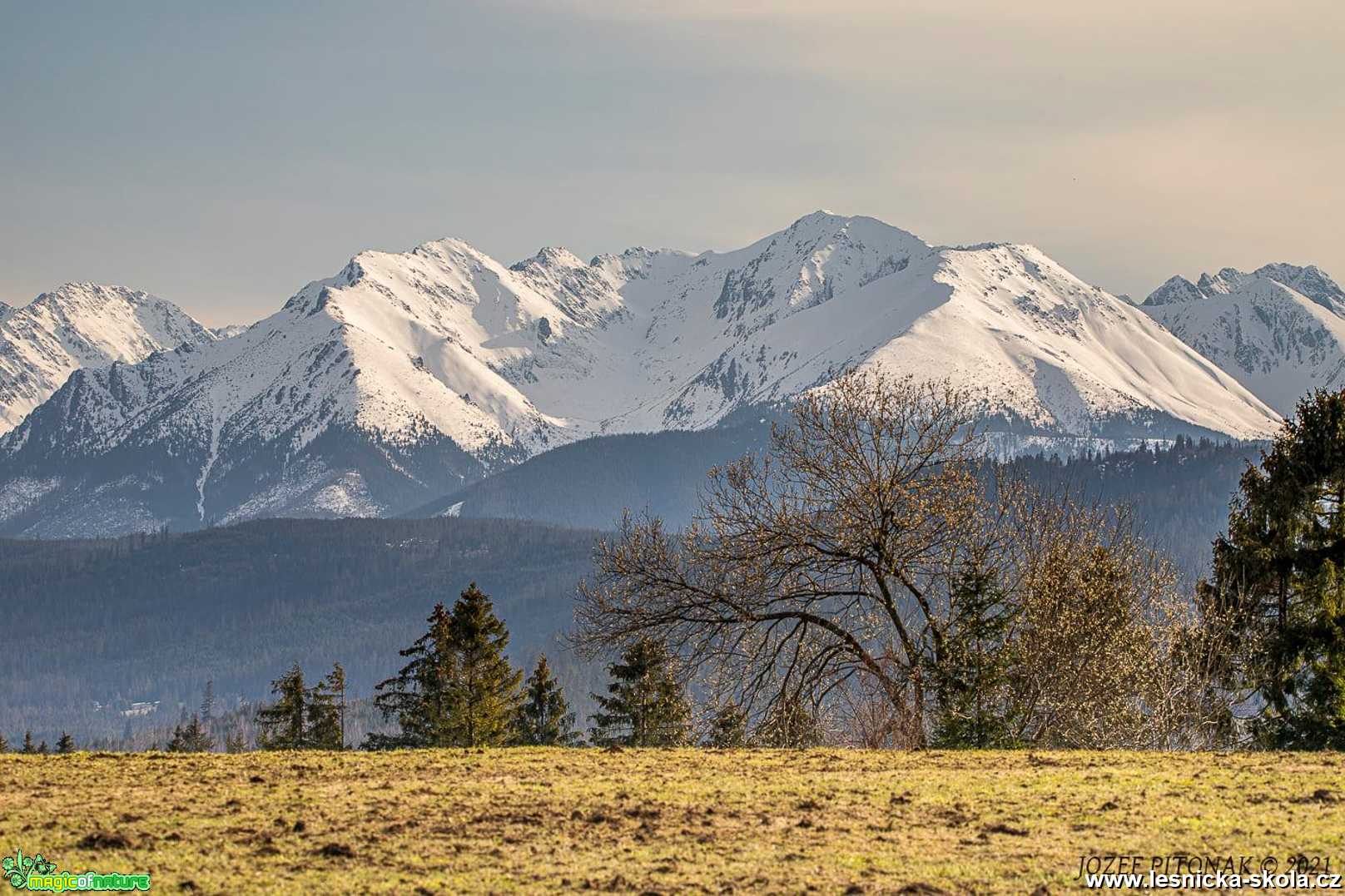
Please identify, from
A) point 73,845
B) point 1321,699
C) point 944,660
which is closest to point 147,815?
point 73,845

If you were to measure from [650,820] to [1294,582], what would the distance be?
2774 centimetres

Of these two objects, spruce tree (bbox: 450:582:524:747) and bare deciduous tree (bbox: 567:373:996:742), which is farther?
spruce tree (bbox: 450:582:524:747)

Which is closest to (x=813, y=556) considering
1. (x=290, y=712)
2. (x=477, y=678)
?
(x=477, y=678)

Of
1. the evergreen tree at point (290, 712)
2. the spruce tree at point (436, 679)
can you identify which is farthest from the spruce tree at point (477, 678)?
the evergreen tree at point (290, 712)

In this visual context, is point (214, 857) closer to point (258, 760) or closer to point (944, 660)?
point (258, 760)

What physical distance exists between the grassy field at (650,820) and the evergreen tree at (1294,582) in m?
10.2

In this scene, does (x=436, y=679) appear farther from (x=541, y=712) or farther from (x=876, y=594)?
(x=876, y=594)

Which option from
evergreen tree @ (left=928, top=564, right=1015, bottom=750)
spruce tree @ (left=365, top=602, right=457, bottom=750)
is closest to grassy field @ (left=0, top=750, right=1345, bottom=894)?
evergreen tree @ (left=928, top=564, right=1015, bottom=750)

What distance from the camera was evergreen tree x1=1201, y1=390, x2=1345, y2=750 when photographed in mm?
43719

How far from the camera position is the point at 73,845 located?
2361 cm

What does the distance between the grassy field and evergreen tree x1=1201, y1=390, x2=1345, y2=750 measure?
10.2 meters

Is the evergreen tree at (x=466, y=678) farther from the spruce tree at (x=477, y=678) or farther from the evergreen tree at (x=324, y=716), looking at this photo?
the evergreen tree at (x=324, y=716)

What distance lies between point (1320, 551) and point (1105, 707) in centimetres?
784

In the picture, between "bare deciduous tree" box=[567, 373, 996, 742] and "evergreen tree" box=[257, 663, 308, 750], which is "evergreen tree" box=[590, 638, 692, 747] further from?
"bare deciduous tree" box=[567, 373, 996, 742]
